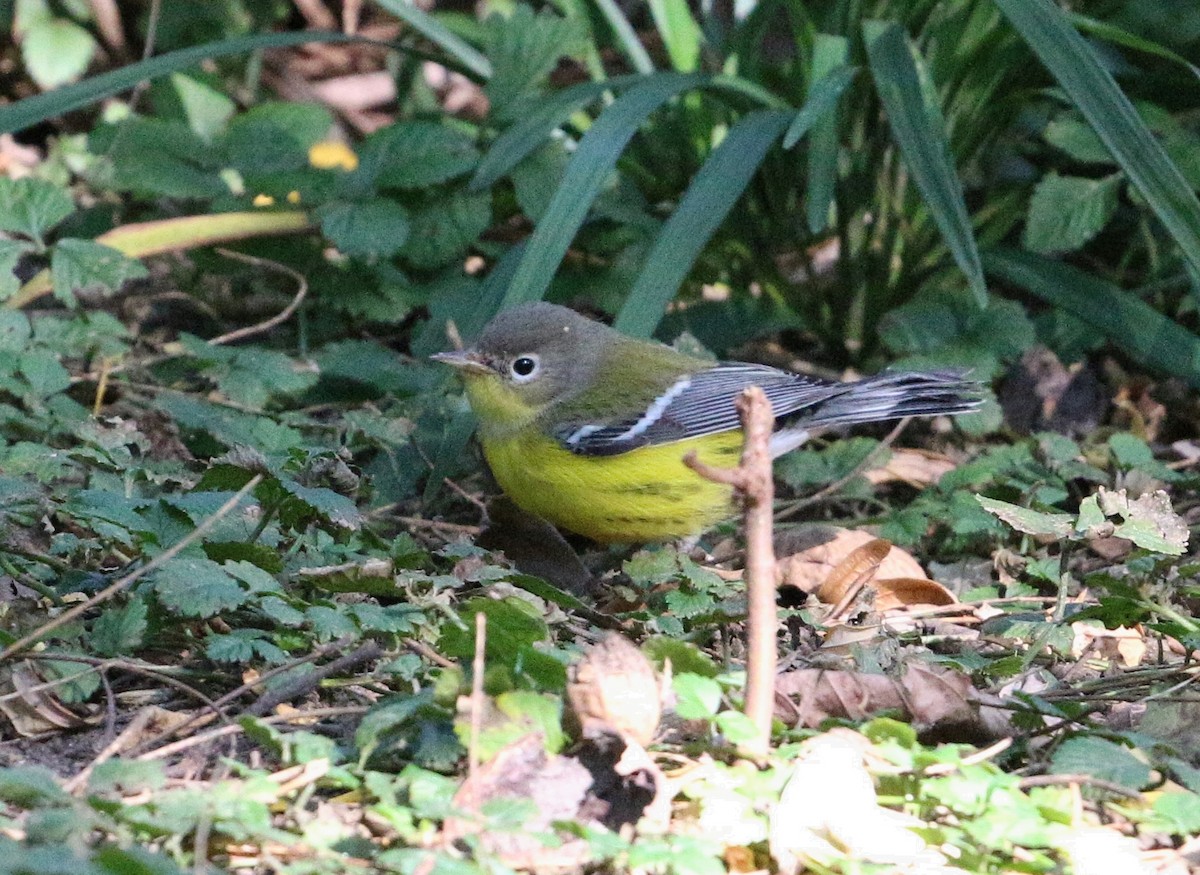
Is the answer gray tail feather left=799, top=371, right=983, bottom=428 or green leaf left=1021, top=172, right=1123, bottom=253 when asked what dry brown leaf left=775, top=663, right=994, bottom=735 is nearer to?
gray tail feather left=799, top=371, right=983, bottom=428

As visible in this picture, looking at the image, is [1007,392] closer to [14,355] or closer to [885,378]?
[885,378]

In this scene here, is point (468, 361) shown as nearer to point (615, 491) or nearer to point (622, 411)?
point (622, 411)

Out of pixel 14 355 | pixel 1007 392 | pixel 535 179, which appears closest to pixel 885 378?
pixel 1007 392

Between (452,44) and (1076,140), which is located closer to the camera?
(1076,140)

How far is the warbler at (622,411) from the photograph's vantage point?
388cm

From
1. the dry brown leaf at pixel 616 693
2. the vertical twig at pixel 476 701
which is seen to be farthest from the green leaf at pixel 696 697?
the vertical twig at pixel 476 701

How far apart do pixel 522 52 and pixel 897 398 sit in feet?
5.75

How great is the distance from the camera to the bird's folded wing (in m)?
3.94

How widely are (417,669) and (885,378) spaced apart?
1.99 metres

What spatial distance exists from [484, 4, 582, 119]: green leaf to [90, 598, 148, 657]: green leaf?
2.56m

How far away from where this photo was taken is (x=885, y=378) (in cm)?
411

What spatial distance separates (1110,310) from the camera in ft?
14.7

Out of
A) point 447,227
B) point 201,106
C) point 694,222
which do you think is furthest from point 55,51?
point 694,222

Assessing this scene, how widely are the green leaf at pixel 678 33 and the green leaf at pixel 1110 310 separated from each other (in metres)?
1.24
